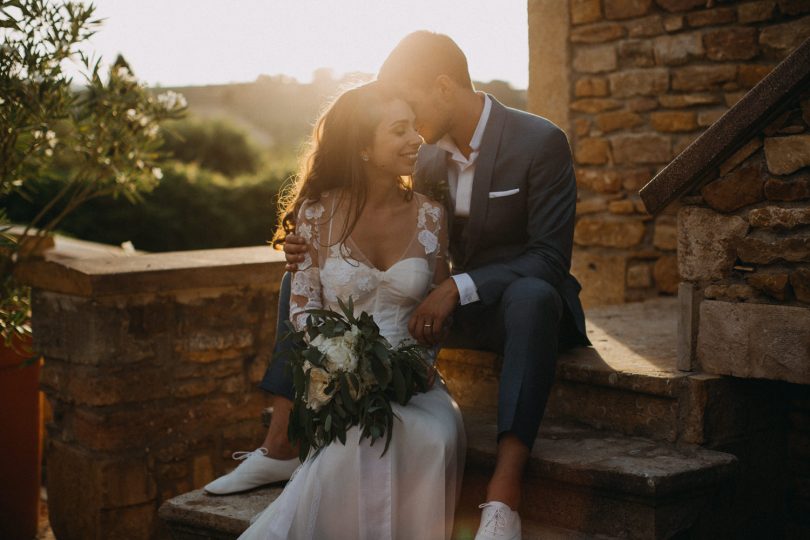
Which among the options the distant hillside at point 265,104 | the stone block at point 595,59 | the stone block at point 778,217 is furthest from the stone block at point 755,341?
the distant hillside at point 265,104

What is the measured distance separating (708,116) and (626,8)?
832 mm

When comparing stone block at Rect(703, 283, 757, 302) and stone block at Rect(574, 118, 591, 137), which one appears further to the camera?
stone block at Rect(574, 118, 591, 137)

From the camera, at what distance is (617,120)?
5547mm

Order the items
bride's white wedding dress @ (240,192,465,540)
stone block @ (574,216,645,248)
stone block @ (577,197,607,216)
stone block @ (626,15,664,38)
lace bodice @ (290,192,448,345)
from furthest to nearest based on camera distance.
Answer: stone block @ (577,197,607,216), stone block @ (574,216,645,248), stone block @ (626,15,664,38), lace bodice @ (290,192,448,345), bride's white wedding dress @ (240,192,465,540)

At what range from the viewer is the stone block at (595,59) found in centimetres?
554

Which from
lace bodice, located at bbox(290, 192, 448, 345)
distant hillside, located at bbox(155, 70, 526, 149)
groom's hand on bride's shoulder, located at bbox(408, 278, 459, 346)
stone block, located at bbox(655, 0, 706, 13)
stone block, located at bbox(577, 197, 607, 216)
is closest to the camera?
groom's hand on bride's shoulder, located at bbox(408, 278, 459, 346)

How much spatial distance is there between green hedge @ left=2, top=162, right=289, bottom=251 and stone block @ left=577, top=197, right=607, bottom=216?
8734 mm

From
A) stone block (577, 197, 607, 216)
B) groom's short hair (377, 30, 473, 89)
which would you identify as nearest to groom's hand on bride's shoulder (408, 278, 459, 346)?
groom's short hair (377, 30, 473, 89)

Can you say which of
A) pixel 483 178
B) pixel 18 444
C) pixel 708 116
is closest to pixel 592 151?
pixel 708 116

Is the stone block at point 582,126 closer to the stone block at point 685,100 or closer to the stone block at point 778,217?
the stone block at point 685,100

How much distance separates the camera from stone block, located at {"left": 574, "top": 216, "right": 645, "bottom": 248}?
5.56 metres

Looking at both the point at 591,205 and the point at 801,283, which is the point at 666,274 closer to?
the point at 591,205

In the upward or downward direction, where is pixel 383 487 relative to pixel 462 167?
downward

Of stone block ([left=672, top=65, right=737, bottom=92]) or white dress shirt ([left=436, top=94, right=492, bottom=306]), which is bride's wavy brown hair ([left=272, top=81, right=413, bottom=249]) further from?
stone block ([left=672, top=65, right=737, bottom=92])
